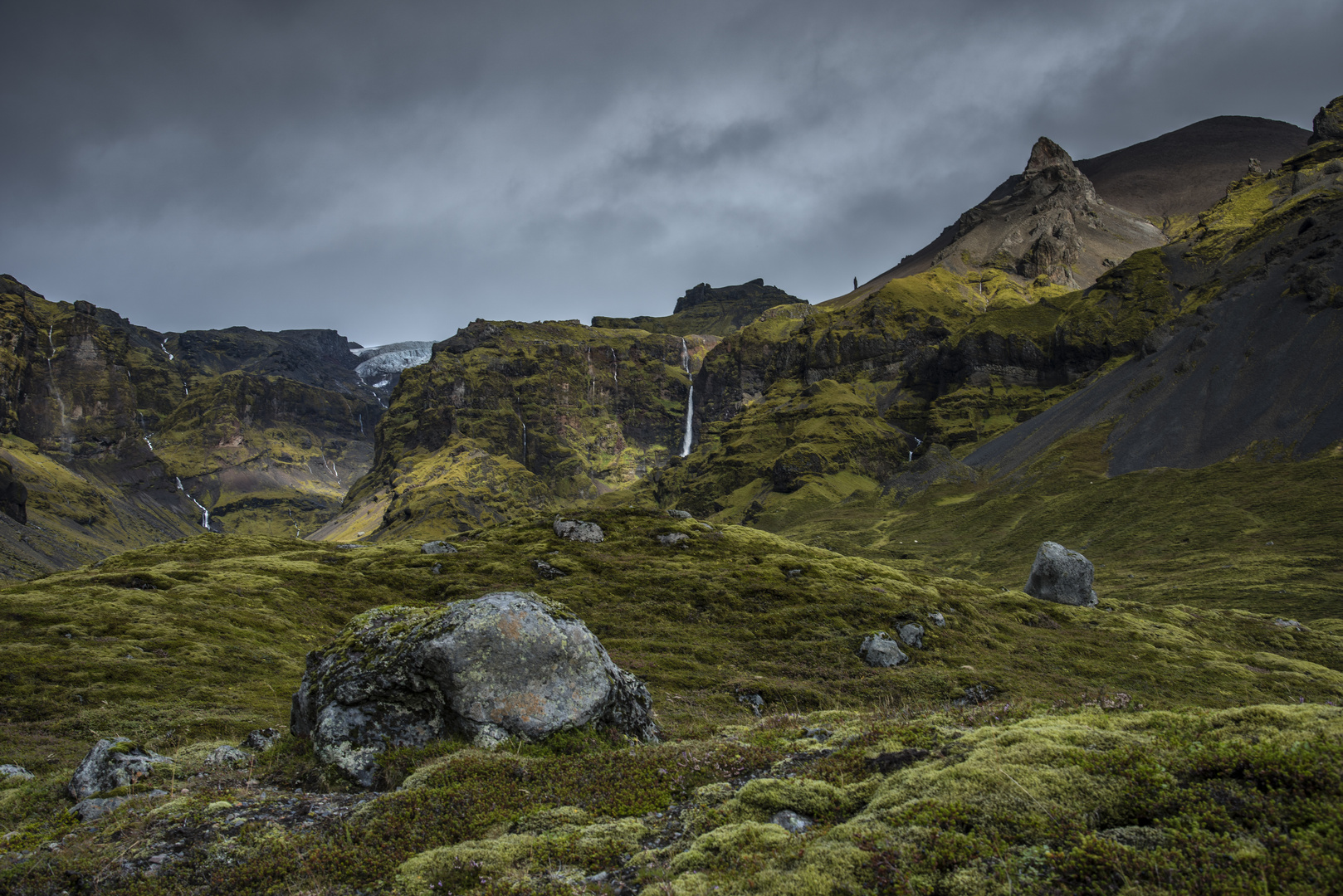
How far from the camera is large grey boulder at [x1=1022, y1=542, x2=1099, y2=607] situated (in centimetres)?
7850

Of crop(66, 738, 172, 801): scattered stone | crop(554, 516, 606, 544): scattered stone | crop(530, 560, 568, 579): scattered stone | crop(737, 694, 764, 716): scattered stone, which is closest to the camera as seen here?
crop(66, 738, 172, 801): scattered stone

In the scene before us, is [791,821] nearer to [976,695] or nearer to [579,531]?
[976,695]

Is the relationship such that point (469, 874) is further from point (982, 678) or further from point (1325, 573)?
point (1325, 573)

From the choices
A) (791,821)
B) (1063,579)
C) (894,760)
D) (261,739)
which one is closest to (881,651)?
(894,760)

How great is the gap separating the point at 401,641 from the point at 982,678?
129ft

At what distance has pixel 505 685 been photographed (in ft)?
65.2

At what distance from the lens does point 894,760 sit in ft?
44.1

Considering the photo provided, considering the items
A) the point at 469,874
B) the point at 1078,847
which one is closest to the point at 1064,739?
the point at 1078,847

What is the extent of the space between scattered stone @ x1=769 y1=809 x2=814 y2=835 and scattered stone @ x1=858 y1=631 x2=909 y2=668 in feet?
128

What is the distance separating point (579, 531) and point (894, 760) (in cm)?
7069

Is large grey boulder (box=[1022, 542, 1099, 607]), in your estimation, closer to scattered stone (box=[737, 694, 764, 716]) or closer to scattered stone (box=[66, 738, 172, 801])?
scattered stone (box=[737, 694, 764, 716])

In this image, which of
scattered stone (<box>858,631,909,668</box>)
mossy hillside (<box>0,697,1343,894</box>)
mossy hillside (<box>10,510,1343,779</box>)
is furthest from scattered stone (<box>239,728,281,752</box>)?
scattered stone (<box>858,631,909,668</box>)

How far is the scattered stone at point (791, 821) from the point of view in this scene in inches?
440

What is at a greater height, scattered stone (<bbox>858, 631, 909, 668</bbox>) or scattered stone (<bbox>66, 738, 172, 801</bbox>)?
scattered stone (<bbox>66, 738, 172, 801</bbox>)
